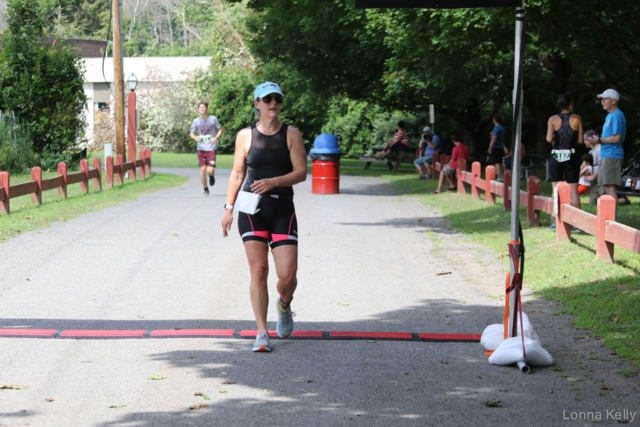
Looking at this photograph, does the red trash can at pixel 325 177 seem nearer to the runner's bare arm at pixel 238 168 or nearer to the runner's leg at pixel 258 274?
the runner's bare arm at pixel 238 168

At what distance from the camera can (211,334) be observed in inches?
240

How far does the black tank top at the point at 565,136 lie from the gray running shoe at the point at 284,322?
6488mm

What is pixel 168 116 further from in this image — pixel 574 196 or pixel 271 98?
pixel 271 98

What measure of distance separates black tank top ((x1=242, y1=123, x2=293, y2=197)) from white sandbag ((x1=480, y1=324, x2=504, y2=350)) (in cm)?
187

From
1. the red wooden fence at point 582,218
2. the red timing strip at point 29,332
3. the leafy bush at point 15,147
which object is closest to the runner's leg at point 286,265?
the red timing strip at point 29,332

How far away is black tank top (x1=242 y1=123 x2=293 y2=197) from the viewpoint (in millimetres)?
5750

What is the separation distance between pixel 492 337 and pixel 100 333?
122 inches

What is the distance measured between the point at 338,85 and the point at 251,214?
24023mm

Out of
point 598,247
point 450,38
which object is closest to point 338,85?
point 450,38

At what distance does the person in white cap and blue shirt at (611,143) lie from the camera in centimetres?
1089

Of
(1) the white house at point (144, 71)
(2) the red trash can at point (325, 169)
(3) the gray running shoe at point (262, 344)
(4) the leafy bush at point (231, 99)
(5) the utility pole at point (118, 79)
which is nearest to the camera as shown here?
(3) the gray running shoe at point (262, 344)

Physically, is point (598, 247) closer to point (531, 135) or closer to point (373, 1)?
point (373, 1)

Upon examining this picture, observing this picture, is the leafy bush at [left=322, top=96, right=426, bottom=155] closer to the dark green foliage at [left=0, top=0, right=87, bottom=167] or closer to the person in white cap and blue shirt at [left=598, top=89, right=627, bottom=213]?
the dark green foliage at [left=0, top=0, right=87, bottom=167]

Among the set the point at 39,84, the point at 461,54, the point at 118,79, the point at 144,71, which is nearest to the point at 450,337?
the point at 461,54
